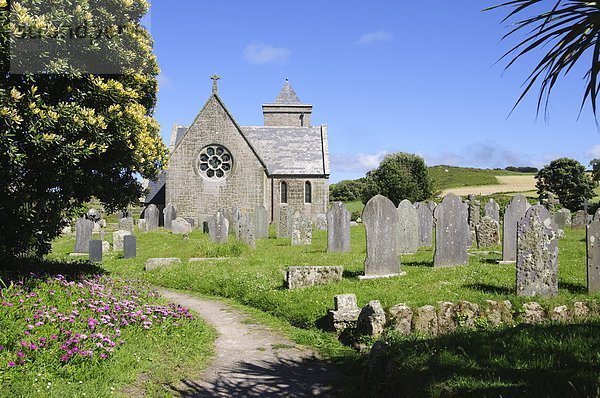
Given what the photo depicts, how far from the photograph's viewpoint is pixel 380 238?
11.8 meters

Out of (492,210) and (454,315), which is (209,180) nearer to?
(492,210)

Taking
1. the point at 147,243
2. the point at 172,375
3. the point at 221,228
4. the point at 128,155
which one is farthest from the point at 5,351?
the point at 147,243

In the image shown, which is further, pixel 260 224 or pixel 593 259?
pixel 260 224

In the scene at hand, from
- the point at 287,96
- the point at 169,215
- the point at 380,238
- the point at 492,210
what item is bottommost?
the point at 380,238

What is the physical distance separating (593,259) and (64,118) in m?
10.2

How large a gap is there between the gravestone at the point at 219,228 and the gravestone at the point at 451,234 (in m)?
9.63

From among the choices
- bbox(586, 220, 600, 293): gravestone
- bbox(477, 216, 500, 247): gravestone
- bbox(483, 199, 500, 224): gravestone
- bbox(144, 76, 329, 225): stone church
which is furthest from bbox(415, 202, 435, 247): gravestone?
bbox(144, 76, 329, 225): stone church

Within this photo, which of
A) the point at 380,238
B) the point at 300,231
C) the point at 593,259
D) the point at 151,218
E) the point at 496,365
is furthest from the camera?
the point at 151,218

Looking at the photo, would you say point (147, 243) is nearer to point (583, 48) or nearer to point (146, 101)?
point (146, 101)

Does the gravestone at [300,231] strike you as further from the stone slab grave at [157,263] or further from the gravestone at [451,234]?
the gravestone at [451,234]

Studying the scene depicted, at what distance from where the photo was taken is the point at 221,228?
20.4m

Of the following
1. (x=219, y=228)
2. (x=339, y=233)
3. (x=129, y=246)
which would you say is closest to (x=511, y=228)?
(x=339, y=233)

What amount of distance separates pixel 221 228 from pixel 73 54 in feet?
38.7

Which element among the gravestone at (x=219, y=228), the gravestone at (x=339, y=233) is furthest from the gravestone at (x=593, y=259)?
the gravestone at (x=219, y=228)
